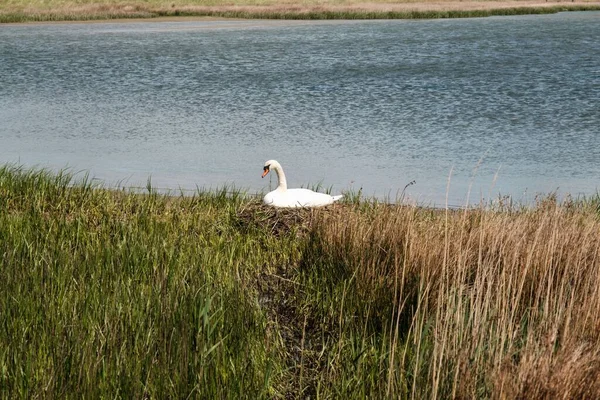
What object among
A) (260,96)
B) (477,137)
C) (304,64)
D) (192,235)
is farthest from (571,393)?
(304,64)

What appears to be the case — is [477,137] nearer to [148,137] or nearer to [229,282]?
[148,137]

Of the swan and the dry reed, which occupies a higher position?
the dry reed

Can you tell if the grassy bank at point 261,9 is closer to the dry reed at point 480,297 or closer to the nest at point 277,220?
the nest at point 277,220

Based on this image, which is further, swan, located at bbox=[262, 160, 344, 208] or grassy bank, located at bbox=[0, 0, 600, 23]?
grassy bank, located at bbox=[0, 0, 600, 23]

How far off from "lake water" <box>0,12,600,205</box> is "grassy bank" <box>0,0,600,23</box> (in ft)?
76.6

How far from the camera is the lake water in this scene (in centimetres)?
1345

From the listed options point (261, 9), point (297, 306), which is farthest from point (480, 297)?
point (261, 9)

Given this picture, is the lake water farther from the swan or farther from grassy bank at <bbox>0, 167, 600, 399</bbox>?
grassy bank at <bbox>0, 167, 600, 399</bbox>

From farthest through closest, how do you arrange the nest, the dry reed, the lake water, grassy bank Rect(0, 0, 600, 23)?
grassy bank Rect(0, 0, 600, 23)
the lake water
the nest
the dry reed

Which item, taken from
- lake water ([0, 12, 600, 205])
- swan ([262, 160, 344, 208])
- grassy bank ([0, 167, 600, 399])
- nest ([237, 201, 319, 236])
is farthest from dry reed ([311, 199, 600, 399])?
lake water ([0, 12, 600, 205])

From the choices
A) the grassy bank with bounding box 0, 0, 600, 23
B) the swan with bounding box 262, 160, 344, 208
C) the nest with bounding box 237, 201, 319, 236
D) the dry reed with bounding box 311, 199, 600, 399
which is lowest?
the grassy bank with bounding box 0, 0, 600, 23

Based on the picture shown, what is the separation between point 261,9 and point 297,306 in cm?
6526

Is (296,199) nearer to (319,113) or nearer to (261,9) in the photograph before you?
(319,113)

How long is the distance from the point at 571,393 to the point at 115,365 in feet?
7.33
